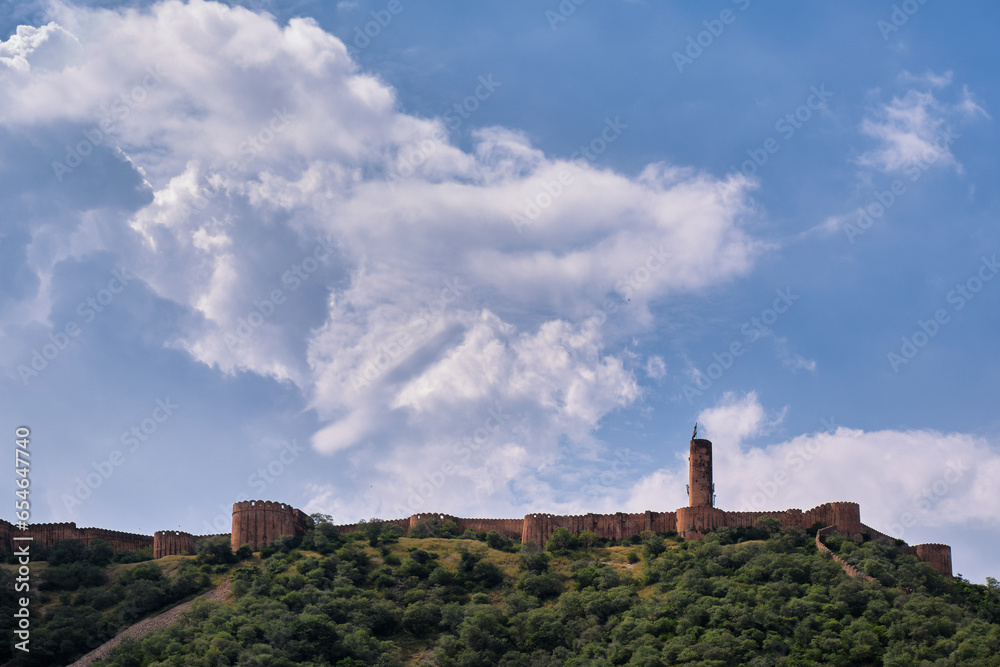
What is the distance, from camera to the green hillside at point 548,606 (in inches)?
2447

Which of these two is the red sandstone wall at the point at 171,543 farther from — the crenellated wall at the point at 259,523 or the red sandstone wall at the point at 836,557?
the red sandstone wall at the point at 836,557

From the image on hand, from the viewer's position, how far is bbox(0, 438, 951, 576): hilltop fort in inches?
3174

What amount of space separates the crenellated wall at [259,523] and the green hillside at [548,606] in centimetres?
180

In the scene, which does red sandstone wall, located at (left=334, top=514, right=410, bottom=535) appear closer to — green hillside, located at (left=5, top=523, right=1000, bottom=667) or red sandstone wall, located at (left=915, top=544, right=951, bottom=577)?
green hillside, located at (left=5, top=523, right=1000, bottom=667)

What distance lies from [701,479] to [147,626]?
38.6m

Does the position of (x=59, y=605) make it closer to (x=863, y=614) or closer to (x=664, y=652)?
(x=664, y=652)

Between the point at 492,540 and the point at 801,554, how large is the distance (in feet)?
72.5

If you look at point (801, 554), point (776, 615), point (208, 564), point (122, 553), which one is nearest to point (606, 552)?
point (801, 554)

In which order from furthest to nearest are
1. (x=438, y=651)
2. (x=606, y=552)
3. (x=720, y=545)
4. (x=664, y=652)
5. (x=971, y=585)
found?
(x=606, y=552), (x=720, y=545), (x=971, y=585), (x=438, y=651), (x=664, y=652)

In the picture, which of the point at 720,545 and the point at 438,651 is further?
the point at 720,545

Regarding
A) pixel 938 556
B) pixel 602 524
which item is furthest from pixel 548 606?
pixel 938 556

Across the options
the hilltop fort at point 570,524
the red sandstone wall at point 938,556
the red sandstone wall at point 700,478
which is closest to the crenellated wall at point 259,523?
the hilltop fort at point 570,524

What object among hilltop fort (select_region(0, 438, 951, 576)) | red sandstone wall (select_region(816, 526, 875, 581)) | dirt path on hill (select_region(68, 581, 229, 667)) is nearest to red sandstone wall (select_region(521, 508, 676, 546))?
Answer: hilltop fort (select_region(0, 438, 951, 576))

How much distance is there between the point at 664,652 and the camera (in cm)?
6256
